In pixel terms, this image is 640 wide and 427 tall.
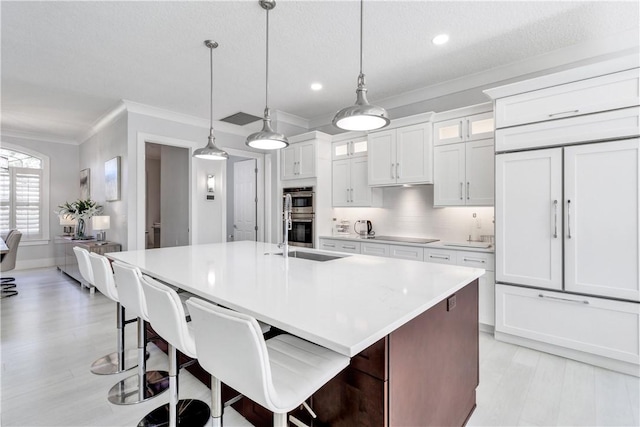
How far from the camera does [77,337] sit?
3.04m

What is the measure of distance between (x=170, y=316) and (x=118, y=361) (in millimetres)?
1707

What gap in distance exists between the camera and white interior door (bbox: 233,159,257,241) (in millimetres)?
6113

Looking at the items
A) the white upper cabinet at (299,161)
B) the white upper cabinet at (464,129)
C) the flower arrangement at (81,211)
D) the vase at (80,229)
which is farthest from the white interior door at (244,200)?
the white upper cabinet at (464,129)

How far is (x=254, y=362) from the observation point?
922 mm

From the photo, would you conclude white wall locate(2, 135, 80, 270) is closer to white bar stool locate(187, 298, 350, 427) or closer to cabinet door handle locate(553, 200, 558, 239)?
white bar stool locate(187, 298, 350, 427)

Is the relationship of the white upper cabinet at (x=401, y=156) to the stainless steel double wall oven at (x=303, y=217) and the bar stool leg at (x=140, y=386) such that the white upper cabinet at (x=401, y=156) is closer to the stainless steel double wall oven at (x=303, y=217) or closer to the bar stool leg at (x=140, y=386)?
the stainless steel double wall oven at (x=303, y=217)

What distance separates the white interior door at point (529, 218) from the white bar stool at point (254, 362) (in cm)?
239

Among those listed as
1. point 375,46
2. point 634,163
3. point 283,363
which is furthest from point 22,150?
point 634,163

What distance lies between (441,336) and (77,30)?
363 cm

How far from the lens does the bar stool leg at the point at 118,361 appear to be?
2.38 meters

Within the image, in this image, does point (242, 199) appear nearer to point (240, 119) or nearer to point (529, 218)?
point (240, 119)

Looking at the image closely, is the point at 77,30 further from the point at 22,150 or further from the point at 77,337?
the point at 22,150

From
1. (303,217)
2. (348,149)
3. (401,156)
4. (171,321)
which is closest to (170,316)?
(171,321)

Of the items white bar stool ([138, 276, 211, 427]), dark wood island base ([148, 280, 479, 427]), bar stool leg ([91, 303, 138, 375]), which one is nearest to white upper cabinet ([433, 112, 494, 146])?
dark wood island base ([148, 280, 479, 427])
